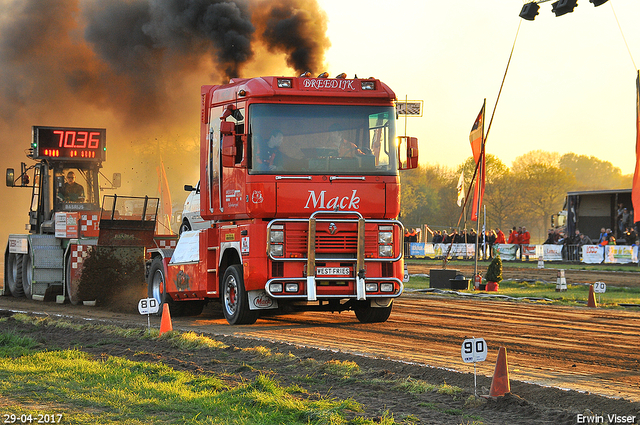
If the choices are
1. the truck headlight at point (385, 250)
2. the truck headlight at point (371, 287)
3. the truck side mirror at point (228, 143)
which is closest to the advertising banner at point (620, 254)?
the truck headlight at point (385, 250)

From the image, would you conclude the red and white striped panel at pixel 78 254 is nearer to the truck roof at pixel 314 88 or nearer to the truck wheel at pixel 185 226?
the truck wheel at pixel 185 226

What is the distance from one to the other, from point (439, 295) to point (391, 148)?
9.77 meters

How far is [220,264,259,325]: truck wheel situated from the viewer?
41.2 ft

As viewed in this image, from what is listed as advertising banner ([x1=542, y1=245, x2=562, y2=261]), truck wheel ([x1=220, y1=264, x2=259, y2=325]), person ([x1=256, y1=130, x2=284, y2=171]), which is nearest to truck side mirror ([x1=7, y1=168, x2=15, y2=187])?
truck wheel ([x1=220, y1=264, x2=259, y2=325])

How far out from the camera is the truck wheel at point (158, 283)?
15.1 metres

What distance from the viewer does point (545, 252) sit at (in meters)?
41.4

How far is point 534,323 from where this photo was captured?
1382 cm

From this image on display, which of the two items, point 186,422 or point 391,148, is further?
point 391,148

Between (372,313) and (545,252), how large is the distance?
29.9 meters

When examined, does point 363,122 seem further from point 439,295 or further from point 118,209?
point 439,295

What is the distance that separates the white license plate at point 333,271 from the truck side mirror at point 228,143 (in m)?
2.18

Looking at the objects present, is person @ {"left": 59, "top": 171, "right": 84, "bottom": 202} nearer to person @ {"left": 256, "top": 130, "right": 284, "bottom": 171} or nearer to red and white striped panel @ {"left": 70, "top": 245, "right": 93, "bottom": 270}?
red and white striped panel @ {"left": 70, "top": 245, "right": 93, "bottom": 270}

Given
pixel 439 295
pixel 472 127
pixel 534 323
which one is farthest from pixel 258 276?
pixel 472 127

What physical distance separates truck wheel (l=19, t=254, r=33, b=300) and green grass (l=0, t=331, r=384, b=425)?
37.9 feet
